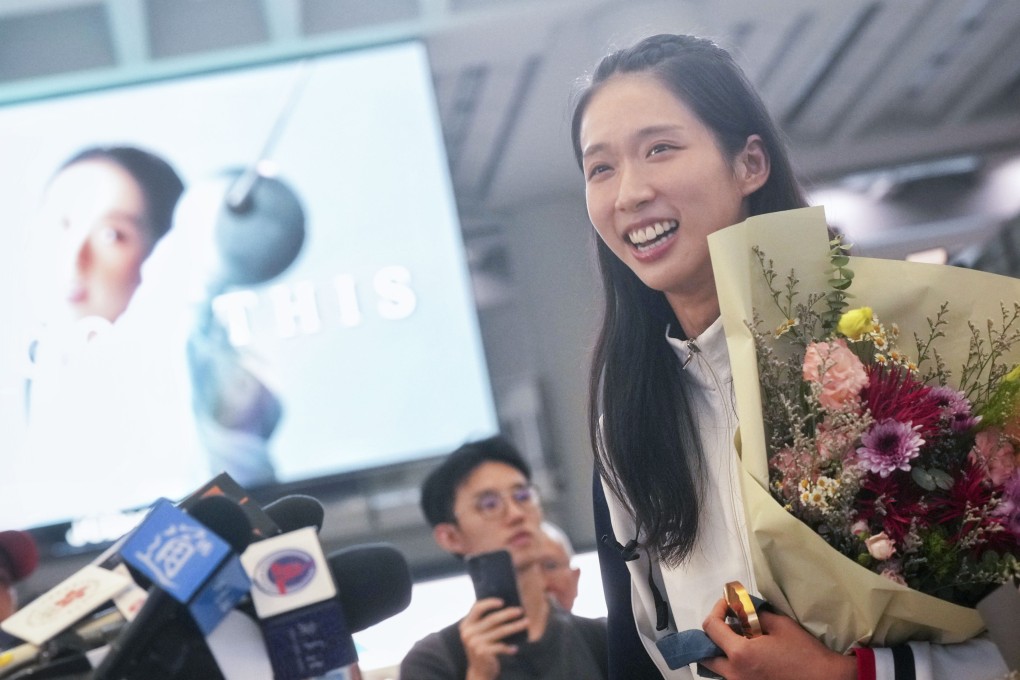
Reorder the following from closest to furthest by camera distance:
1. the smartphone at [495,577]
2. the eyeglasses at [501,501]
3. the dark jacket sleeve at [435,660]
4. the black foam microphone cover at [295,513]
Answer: the black foam microphone cover at [295,513]
the dark jacket sleeve at [435,660]
the smartphone at [495,577]
the eyeglasses at [501,501]

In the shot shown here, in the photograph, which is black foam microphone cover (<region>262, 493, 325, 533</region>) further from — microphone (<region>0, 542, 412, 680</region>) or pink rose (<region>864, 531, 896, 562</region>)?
pink rose (<region>864, 531, 896, 562</region>)

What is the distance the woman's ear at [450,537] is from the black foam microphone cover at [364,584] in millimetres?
1835

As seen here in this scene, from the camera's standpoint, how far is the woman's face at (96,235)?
3510 millimetres

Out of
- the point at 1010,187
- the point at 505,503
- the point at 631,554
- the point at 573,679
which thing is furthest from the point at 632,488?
the point at 1010,187

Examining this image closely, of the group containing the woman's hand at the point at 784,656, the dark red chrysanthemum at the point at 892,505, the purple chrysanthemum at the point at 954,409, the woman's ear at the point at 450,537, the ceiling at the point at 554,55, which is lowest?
the woman's hand at the point at 784,656

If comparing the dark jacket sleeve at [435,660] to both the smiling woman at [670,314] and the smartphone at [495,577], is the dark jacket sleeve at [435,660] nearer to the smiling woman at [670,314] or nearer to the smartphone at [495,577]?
the smartphone at [495,577]

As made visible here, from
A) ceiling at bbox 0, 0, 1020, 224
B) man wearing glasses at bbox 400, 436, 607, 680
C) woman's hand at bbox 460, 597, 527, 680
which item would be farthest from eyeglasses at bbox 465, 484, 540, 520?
ceiling at bbox 0, 0, 1020, 224

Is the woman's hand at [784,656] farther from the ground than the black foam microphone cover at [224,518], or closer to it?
closer to it

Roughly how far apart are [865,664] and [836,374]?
31 cm

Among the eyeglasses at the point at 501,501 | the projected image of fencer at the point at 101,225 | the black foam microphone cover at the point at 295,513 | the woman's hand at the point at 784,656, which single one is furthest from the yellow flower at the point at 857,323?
the projected image of fencer at the point at 101,225

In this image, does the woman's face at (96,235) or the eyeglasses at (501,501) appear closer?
the eyeglasses at (501,501)

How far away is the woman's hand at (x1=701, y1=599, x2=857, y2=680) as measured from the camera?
1.16m

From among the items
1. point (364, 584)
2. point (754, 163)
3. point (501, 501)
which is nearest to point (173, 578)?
point (364, 584)

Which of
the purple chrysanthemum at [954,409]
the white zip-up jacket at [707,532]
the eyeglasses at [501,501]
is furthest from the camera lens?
the eyeglasses at [501,501]
